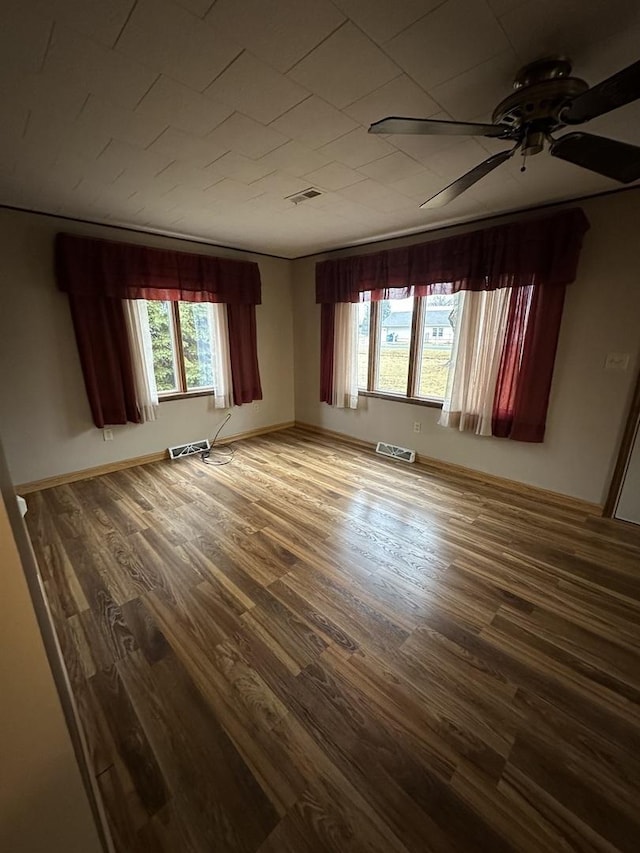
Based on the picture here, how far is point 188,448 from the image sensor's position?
397cm

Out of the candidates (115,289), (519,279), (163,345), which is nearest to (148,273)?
(115,289)

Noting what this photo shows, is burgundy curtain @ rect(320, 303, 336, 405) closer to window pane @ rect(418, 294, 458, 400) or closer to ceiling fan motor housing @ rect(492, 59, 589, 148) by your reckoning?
window pane @ rect(418, 294, 458, 400)

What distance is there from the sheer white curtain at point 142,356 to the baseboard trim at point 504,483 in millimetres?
2395

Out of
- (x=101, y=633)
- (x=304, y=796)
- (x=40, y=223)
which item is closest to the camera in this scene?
(x=304, y=796)

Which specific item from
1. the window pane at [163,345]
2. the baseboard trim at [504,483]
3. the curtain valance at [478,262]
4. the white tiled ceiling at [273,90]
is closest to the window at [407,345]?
the curtain valance at [478,262]

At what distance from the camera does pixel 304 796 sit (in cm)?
108

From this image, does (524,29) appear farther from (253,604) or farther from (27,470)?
(27,470)

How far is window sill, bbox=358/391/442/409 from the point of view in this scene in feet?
11.7

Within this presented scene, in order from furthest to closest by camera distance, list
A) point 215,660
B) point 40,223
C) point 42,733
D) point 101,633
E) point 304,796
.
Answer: point 40,223 → point 101,633 → point 215,660 → point 304,796 → point 42,733

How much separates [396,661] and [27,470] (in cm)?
335

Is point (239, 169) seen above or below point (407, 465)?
above

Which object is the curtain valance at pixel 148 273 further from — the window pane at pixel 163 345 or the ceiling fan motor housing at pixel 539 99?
the ceiling fan motor housing at pixel 539 99

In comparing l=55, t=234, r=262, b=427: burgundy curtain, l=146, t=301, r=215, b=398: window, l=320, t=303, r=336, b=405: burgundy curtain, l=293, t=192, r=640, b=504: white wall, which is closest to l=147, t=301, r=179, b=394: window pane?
l=146, t=301, r=215, b=398: window

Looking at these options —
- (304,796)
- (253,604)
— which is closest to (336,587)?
(253,604)
